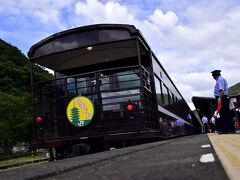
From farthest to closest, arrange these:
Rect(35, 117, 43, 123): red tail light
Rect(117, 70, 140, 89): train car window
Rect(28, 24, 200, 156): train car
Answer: Rect(35, 117, 43, 123): red tail light < Rect(117, 70, 140, 89): train car window < Rect(28, 24, 200, 156): train car

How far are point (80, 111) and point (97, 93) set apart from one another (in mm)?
539

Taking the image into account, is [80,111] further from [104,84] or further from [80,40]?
[80,40]

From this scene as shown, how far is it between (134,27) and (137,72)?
0.97 metres

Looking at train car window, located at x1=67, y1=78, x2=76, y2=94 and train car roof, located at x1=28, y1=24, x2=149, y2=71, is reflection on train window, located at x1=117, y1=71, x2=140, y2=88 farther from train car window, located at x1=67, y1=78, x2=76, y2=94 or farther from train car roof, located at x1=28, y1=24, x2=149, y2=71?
train car window, located at x1=67, y1=78, x2=76, y2=94

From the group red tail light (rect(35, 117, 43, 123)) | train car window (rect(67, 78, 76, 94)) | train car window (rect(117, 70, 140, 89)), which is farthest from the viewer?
train car window (rect(67, 78, 76, 94))

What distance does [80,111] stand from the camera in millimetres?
8953

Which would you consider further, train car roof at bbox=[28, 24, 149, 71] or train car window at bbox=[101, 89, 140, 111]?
train car roof at bbox=[28, 24, 149, 71]

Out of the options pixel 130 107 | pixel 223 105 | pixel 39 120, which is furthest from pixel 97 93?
pixel 223 105

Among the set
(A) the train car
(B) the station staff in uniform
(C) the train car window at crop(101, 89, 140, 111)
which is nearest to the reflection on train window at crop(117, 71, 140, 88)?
(A) the train car

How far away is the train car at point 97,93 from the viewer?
8.63 metres

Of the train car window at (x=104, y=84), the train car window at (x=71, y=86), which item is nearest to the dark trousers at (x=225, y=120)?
the train car window at (x=104, y=84)

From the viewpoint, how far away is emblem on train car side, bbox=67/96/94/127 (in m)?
8.88

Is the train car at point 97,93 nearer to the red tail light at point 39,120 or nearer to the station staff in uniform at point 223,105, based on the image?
the red tail light at point 39,120

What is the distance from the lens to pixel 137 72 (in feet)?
29.3
